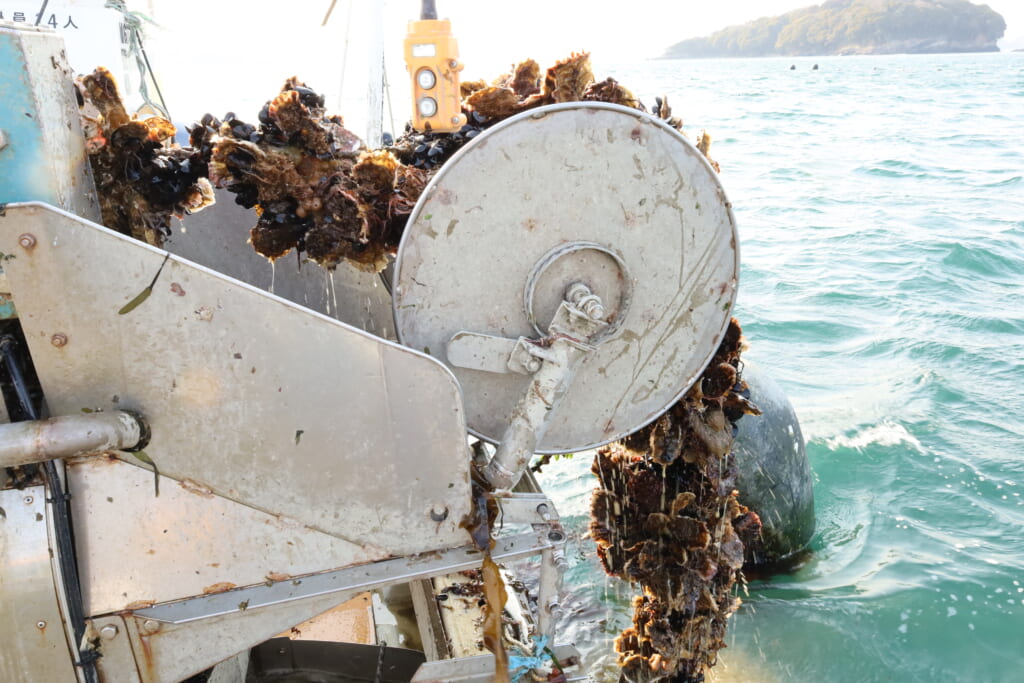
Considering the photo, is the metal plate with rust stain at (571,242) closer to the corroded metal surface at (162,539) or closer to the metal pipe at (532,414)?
the metal pipe at (532,414)

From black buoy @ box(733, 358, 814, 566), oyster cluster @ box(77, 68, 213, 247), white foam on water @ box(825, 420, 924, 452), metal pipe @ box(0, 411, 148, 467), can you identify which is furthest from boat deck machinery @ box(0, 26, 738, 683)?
white foam on water @ box(825, 420, 924, 452)

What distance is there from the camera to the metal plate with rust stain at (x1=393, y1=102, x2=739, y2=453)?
87.8 inches

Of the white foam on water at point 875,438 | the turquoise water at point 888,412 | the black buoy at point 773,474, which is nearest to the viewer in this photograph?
the turquoise water at point 888,412

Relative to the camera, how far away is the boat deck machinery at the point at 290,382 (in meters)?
1.82

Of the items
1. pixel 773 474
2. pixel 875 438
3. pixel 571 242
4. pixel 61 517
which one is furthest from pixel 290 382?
pixel 875 438

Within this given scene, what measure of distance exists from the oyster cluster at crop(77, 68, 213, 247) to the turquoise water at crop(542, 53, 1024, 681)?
3729 millimetres

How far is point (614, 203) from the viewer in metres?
2.32

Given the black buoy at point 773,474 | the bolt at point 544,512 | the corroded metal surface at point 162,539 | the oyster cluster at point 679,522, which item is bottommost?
the black buoy at point 773,474

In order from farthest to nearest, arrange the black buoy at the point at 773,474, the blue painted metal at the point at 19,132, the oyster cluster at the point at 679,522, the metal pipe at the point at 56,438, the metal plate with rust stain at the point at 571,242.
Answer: the black buoy at the point at 773,474, the oyster cluster at the point at 679,522, the metal plate with rust stain at the point at 571,242, the blue painted metal at the point at 19,132, the metal pipe at the point at 56,438

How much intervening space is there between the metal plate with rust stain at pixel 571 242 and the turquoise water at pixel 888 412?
9.81ft

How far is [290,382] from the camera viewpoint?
6.34ft

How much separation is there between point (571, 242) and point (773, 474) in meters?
3.91

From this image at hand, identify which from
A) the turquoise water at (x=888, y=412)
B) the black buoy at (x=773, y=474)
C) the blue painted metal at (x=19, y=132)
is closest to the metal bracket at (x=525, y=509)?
the blue painted metal at (x=19, y=132)

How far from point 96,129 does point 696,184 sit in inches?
70.6
